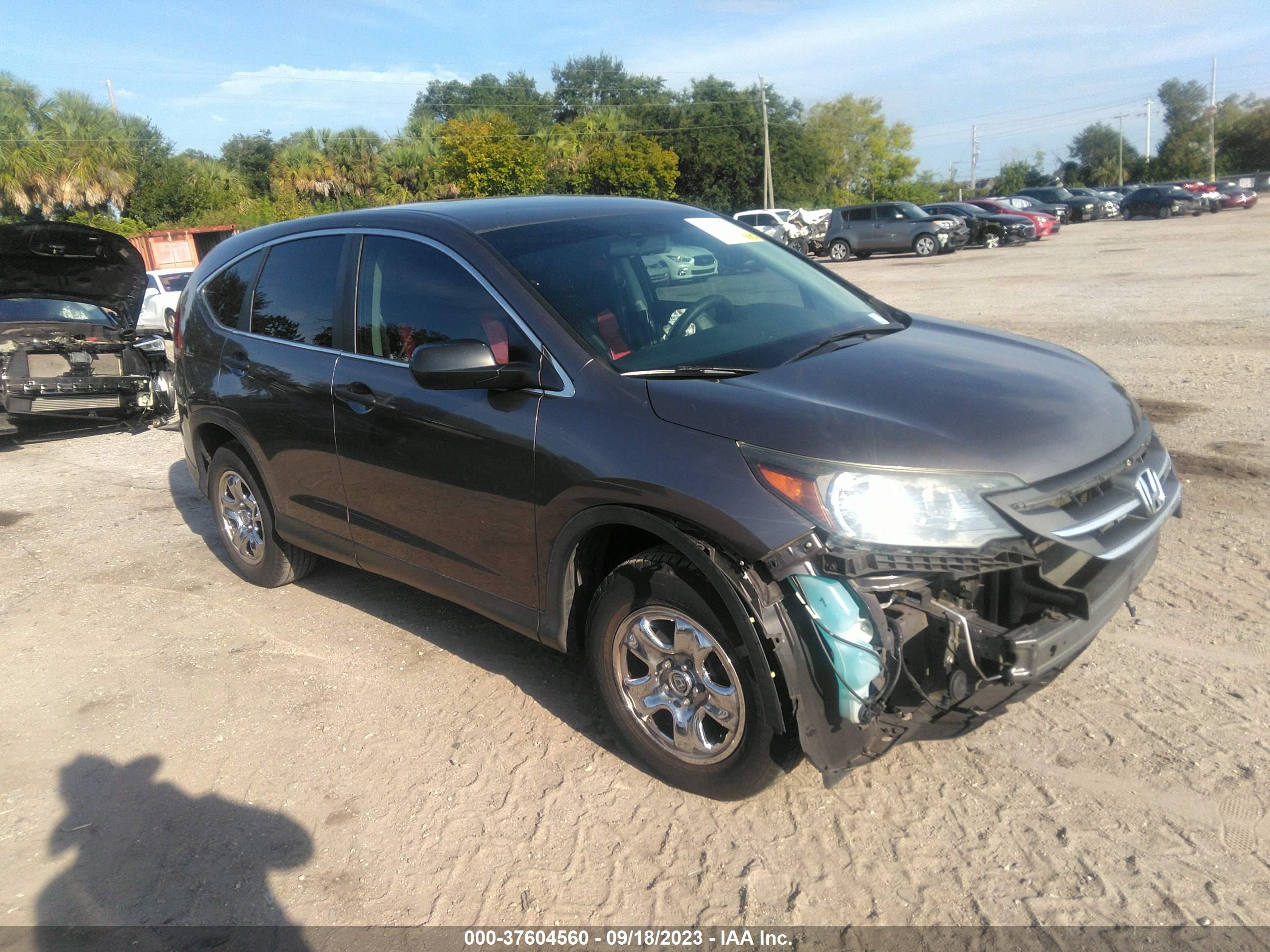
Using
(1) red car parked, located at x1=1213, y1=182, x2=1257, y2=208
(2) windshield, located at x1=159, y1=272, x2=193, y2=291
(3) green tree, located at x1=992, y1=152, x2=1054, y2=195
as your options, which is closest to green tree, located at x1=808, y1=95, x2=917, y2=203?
(3) green tree, located at x1=992, y1=152, x2=1054, y2=195

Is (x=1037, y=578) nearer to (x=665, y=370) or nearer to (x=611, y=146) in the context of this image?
(x=665, y=370)

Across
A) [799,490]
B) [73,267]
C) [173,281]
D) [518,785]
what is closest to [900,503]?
[799,490]

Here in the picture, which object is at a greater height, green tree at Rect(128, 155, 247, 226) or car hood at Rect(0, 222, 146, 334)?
green tree at Rect(128, 155, 247, 226)

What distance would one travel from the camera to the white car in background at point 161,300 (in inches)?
537

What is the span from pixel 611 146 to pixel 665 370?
56.0m

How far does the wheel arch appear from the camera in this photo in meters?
2.79

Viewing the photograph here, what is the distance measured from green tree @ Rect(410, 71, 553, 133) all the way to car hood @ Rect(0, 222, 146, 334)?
74.6 m

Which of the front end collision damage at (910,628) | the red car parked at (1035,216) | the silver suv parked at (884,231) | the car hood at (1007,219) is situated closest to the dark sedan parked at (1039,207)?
the red car parked at (1035,216)

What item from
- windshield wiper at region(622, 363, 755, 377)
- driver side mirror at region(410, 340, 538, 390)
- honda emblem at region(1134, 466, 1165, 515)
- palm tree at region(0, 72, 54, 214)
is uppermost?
palm tree at region(0, 72, 54, 214)

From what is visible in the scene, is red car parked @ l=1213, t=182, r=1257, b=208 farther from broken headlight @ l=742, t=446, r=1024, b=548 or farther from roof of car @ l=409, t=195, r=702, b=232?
broken headlight @ l=742, t=446, r=1024, b=548

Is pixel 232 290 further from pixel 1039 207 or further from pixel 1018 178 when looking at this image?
pixel 1018 178

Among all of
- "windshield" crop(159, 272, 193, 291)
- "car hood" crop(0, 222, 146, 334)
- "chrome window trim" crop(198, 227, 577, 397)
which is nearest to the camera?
"chrome window trim" crop(198, 227, 577, 397)

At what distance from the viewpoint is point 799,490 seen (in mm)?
→ 2709

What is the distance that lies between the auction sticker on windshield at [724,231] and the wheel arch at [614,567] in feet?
5.45
